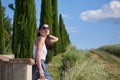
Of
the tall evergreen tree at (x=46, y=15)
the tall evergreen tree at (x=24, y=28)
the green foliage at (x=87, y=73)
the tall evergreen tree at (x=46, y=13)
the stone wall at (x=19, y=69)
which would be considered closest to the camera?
the stone wall at (x=19, y=69)

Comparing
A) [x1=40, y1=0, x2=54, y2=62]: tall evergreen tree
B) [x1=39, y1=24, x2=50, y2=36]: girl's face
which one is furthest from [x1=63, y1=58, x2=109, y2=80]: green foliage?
[x1=40, y1=0, x2=54, y2=62]: tall evergreen tree

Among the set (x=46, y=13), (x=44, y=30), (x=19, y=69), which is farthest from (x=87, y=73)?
(x=46, y=13)

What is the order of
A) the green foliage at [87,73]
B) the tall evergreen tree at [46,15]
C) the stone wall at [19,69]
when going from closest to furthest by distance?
1. the stone wall at [19,69]
2. the green foliage at [87,73]
3. the tall evergreen tree at [46,15]

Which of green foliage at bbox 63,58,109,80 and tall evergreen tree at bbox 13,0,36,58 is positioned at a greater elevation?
tall evergreen tree at bbox 13,0,36,58

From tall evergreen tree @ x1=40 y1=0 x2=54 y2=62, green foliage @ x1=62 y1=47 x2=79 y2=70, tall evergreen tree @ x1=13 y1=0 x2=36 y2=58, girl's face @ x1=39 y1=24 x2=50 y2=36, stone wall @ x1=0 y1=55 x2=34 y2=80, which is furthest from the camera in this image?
tall evergreen tree @ x1=40 y1=0 x2=54 y2=62

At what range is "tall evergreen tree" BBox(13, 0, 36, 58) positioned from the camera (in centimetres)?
1658

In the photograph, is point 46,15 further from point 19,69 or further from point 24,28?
point 19,69

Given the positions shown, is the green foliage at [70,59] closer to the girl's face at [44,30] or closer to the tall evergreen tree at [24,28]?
the tall evergreen tree at [24,28]

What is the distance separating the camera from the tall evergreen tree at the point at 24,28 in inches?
653

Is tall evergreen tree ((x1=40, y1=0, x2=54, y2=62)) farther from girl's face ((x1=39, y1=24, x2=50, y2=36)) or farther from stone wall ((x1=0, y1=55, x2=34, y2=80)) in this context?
girl's face ((x1=39, y1=24, x2=50, y2=36))

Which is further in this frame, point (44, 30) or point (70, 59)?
point (70, 59)

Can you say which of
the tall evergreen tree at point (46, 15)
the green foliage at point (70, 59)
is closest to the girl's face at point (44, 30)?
the green foliage at point (70, 59)

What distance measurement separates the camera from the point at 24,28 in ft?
55.6

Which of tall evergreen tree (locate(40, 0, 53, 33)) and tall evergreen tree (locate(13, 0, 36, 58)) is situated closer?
tall evergreen tree (locate(13, 0, 36, 58))
